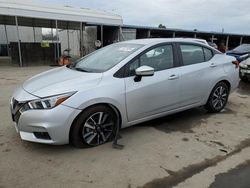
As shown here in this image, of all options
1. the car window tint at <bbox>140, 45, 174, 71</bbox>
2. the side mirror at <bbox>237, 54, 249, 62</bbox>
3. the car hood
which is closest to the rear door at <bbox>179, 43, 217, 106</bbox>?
the car window tint at <bbox>140, 45, 174, 71</bbox>

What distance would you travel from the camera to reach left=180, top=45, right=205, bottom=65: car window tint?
4.70 meters

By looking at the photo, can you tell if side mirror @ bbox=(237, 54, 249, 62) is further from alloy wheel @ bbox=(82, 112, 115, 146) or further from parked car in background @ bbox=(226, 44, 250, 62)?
alloy wheel @ bbox=(82, 112, 115, 146)

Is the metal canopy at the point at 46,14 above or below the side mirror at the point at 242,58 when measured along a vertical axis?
above

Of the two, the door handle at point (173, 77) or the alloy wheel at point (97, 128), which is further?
the door handle at point (173, 77)

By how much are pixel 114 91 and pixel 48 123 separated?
1.02m

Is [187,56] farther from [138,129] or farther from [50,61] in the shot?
[50,61]

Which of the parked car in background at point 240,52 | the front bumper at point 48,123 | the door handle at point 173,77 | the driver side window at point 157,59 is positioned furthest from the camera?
the parked car in background at point 240,52

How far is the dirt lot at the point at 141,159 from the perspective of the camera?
293cm

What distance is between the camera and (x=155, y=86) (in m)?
4.08

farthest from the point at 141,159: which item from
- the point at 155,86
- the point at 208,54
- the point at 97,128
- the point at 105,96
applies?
the point at 208,54

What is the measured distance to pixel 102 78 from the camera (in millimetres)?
3658

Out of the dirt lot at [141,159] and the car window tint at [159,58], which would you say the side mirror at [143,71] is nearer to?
the car window tint at [159,58]

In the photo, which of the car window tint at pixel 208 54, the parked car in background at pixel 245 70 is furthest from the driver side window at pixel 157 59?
the parked car in background at pixel 245 70

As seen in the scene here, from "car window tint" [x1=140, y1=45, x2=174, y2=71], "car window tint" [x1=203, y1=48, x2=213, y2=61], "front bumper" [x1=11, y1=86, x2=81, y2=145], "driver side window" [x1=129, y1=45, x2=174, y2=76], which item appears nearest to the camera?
"front bumper" [x1=11, y1=86, x2=81, y2=145]
